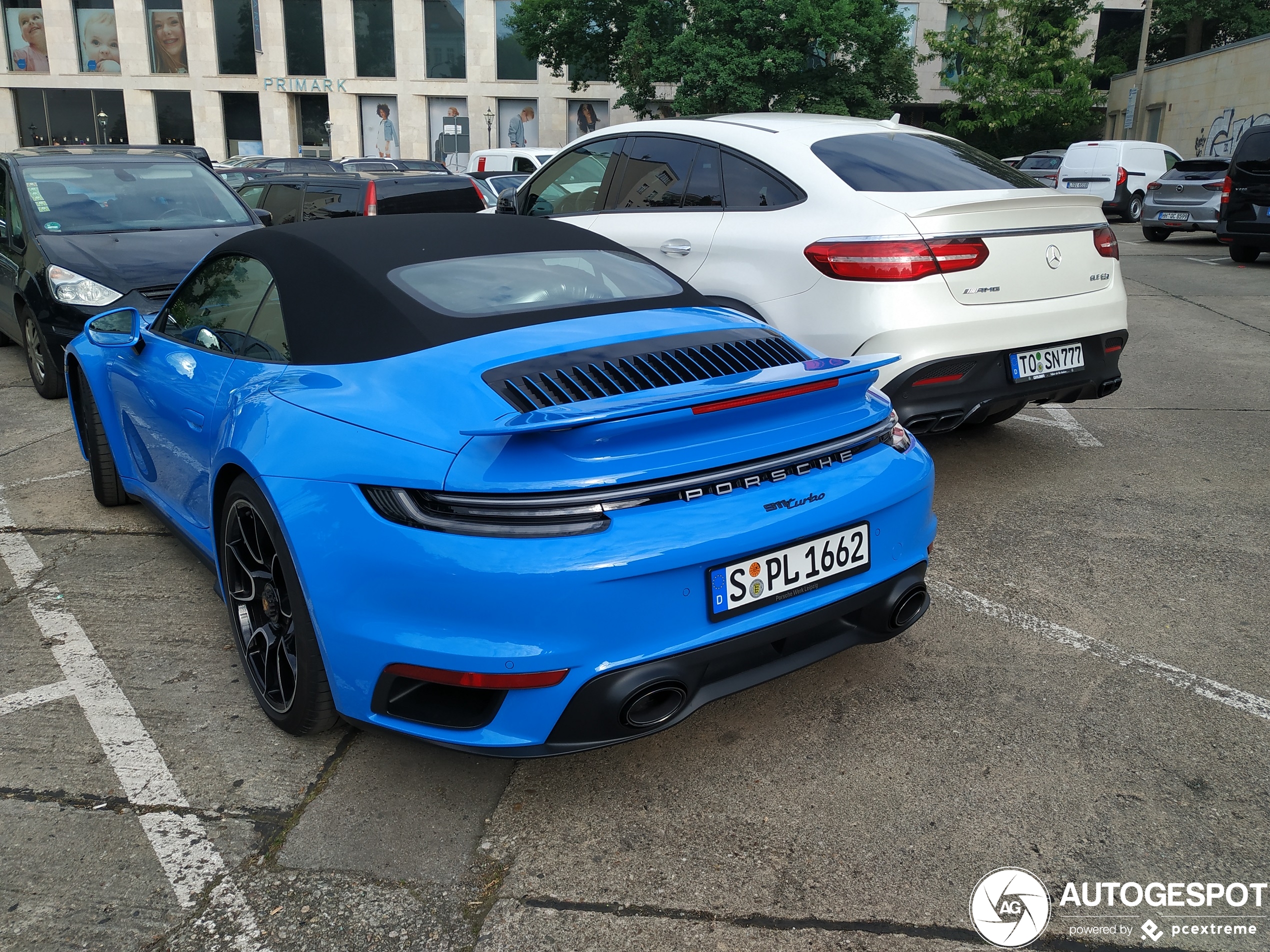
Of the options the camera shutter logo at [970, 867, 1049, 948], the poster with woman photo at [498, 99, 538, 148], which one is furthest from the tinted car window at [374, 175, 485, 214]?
the poster with woman photo at [498, 99, 538, 148]

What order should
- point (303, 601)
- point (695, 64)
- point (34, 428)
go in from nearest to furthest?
point (303, 601), point (34, 428), point (695, 64)

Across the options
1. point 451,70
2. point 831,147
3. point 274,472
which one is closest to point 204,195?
point 831,147

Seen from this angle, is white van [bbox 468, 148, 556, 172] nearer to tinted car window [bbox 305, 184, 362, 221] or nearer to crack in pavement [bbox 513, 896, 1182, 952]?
tinted car window [bbox 305, 184, 362, 221]

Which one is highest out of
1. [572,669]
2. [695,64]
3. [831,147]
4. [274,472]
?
[695,64]

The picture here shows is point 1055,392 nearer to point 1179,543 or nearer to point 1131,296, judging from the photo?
point 1179,543

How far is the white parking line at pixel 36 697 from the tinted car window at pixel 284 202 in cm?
903

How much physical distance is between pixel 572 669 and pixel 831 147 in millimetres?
3481

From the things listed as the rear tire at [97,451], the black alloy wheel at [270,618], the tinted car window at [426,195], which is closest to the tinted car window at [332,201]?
the tinted car window at [426,195]

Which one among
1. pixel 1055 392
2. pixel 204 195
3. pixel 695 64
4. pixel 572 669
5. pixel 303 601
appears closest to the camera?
pixel 572 669

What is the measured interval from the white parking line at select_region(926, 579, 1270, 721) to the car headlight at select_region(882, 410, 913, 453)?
98cm

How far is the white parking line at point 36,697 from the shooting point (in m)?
3.12

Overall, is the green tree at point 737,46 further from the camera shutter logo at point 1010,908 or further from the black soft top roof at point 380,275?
the camera shutter logo at point 1010,908

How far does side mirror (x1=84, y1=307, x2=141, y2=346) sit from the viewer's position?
3.97m

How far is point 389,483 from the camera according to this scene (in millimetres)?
2340
